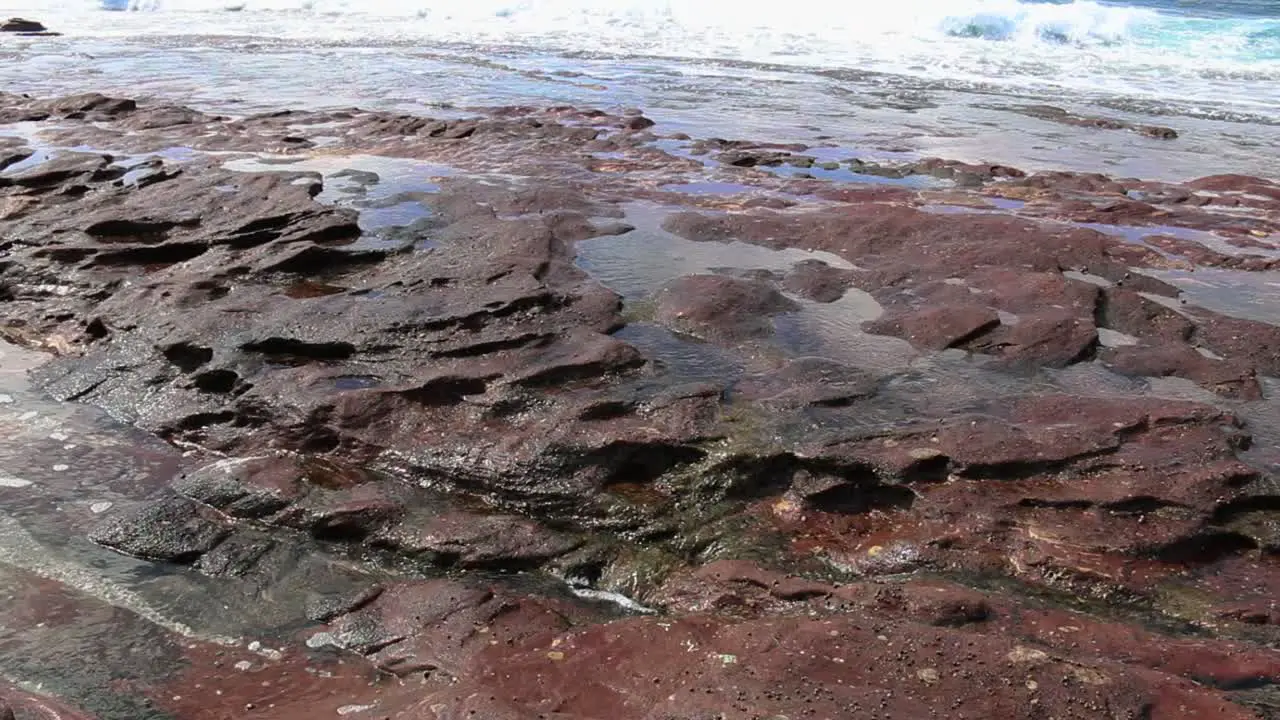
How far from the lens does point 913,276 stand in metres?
7.18

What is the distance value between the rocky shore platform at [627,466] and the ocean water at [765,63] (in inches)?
237

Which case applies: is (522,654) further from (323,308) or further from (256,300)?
(256,300)

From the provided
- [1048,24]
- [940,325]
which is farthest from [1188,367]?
[1048,24]

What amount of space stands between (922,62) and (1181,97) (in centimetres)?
617

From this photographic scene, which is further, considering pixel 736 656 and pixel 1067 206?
pixel 1067 206

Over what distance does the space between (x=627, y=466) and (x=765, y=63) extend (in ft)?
64.5

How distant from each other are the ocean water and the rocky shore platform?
237 inches

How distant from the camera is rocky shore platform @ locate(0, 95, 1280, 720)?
3314 mm

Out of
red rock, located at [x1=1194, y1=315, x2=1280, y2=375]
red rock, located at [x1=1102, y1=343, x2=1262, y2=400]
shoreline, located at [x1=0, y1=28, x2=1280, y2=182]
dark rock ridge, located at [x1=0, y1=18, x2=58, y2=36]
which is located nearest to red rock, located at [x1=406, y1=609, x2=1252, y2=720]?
red rock, located at [x1=1102, y1=343, x2=1262, y2=400]

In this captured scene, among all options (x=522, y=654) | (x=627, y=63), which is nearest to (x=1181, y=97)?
(x=627, y=63)

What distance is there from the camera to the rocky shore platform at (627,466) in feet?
10.9

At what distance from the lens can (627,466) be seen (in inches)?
180

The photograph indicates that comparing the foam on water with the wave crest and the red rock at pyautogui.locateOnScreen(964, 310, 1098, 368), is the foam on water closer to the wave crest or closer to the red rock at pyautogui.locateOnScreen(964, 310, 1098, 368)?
the wave crest

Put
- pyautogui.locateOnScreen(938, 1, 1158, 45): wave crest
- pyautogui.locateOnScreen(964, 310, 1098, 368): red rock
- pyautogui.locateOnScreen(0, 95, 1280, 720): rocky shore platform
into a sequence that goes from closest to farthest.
→ pyautogui.locateOnScreen(0, 95, 1280, 720): rocky shore platform < pyautogui.locateOnScreen(964, 310, 1098, 368): red rock < pyautogui.locateOnScreen(938, 1, 1158, 45): wave crest
